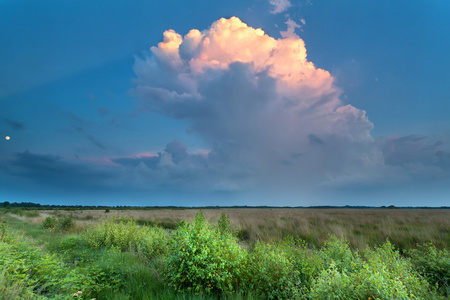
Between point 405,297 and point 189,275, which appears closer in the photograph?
point 405,297

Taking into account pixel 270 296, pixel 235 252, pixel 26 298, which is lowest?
pixel 270 296

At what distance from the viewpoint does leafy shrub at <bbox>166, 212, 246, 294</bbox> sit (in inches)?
197

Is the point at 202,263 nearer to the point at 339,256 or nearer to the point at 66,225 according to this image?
the point at 339,256

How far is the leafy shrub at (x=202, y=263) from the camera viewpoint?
5016 millimetres

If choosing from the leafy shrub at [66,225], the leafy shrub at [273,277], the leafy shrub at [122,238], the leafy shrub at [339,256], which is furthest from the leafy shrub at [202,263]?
the leafy shrub at [66,225]

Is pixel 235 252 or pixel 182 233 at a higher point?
pixel 182 233

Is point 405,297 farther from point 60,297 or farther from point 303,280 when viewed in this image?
point 60,297

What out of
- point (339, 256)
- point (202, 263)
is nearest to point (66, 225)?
point (202, 263)

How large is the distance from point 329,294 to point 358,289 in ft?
1.61

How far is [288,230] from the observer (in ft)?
51.0

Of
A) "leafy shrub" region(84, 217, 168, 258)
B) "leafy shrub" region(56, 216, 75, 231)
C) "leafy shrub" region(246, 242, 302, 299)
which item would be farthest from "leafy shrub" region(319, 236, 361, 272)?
"leafy shrub" region(56, 216, 75, 231)

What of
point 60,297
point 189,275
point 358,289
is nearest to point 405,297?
point 358,289

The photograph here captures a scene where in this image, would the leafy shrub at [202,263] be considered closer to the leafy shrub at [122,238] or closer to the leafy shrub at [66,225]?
→ the leafy shrub at [122,238]

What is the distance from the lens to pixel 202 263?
5098mm
